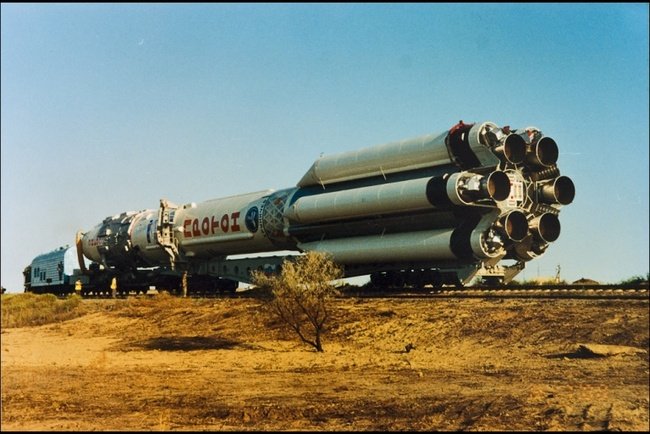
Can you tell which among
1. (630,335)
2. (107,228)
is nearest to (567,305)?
(630,335)

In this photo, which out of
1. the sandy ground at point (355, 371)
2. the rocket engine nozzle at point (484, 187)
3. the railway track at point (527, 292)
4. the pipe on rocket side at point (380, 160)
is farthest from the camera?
the pipe on rocket side at point (380, 160)

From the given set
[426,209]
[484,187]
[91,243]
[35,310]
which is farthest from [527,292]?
[91,243]

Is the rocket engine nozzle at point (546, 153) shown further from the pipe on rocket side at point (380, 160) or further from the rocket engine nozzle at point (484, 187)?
the pipe on rocket side at point (380, 160)

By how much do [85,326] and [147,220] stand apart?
16173mm

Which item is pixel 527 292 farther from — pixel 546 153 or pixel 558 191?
pixel 546 153

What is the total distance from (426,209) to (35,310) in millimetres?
19766

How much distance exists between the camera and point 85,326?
29250 mm

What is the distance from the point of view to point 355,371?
16.2 metres

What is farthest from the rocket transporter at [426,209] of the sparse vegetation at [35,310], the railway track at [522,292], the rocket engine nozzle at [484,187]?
the sparse vegetation at [35,310]

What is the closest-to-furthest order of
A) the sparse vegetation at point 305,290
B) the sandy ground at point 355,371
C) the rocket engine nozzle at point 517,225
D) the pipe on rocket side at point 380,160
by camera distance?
the sandy ground at point 355,371
the sparse vegetation at point 305,290
the rocket engine nozzle at point 517,225
the pipe on rocket side at point 380,160

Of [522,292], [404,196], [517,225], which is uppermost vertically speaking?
[404,196]

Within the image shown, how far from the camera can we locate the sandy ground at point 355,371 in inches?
419

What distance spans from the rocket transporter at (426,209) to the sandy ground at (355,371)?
3.13 meters

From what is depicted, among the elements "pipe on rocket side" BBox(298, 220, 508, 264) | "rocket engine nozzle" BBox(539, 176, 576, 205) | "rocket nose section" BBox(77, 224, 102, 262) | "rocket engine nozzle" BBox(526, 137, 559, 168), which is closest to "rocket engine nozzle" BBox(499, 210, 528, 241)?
"pipe on rocket side" BBox(298, 220, 508, 264)
